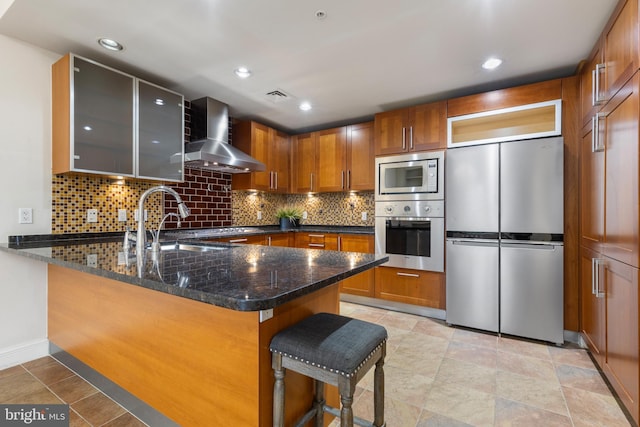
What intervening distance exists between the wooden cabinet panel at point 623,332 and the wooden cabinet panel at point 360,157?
7.97 ft

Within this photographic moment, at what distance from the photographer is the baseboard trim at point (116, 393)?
4.89ft

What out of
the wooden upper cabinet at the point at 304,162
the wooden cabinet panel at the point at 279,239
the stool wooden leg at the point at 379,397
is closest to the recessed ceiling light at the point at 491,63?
the wooden upper cabinet at the point at 304,162

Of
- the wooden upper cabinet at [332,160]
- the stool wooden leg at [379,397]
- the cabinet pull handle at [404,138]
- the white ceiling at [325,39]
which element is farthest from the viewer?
the wooden upper cabinet at [332,160]

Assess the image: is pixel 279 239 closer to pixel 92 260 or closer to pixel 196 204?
pixel 196 204

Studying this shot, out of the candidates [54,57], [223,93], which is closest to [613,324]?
[223,93]

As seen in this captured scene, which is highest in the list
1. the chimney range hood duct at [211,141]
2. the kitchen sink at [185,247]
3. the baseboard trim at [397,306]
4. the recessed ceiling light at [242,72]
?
the recessed ceiling light at [242,72]

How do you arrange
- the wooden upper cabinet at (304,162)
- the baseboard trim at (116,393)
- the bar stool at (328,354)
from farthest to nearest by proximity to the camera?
the wooden upper cabinet at (304,162) → the baseboard trim at (116,393) → the bar stool at (328,354)

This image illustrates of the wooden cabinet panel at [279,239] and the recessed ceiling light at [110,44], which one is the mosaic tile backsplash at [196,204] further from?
the recessed ceiling light at [110,44]

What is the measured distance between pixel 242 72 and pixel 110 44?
3.20 feet

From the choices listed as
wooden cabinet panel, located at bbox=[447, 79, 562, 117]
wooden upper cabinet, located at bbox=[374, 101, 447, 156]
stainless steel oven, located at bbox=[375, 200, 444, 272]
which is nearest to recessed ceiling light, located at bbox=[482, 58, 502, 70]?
wooden cabinet panel, located at bbox=[447, 79, 562, 117]

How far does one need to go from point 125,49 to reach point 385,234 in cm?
294

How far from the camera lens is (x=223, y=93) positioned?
10.5 ft

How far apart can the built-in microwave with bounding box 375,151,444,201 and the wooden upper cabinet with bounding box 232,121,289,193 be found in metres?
1.48

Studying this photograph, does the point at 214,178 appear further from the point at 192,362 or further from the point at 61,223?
the point at 192,362
